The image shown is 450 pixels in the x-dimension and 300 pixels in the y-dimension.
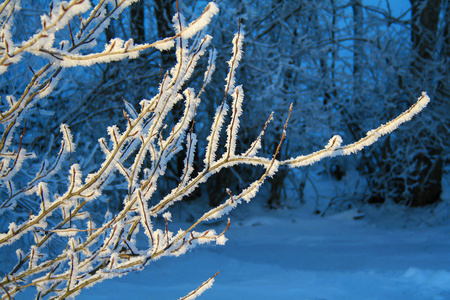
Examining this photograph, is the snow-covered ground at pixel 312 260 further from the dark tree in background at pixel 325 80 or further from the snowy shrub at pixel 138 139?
the snowy shrub at pixel 138 139

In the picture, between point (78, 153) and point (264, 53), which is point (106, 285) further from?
point (264, 53)

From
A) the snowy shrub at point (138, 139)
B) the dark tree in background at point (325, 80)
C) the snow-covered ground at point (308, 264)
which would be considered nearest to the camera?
the snowy shrub at point (138, 139)

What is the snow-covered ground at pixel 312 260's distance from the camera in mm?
4207

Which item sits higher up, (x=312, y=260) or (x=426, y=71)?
(x=426, y=71)

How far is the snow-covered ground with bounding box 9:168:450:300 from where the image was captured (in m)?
4.21

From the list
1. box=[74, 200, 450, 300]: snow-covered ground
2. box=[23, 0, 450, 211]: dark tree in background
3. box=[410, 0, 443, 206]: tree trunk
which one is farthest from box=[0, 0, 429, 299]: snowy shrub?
box=[410, 0, 443, 206]: tree trunk

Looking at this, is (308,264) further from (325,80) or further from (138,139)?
(138,139)

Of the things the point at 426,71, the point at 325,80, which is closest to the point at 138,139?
the point at 325,80

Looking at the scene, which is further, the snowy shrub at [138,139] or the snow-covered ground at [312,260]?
the snow-covered ground at [312,260]

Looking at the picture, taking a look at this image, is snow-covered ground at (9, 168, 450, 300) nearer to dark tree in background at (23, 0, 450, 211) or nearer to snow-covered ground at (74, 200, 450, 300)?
snow-covered ground at (74, 200, 450, 300)

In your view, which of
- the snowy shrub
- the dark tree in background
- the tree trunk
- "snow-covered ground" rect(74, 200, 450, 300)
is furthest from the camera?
the tree trunk

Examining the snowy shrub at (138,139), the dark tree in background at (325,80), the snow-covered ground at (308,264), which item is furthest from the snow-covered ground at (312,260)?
the snowy shrub at (138,139)

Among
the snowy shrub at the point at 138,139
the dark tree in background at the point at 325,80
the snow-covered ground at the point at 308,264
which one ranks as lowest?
the snow-covered ground at the point at 308,264

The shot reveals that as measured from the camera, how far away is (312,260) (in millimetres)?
5859
